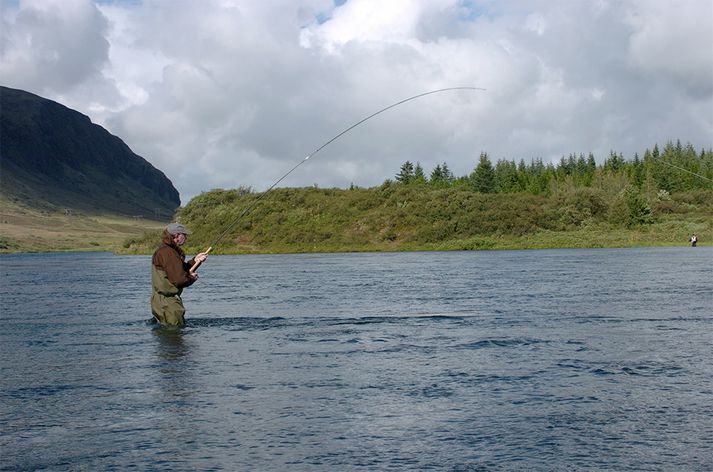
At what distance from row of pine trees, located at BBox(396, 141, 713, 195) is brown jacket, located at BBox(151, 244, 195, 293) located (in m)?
123

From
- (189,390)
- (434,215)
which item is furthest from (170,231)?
(434,215)

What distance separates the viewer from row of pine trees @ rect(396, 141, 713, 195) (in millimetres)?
140625

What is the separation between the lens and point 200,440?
8.23 metres

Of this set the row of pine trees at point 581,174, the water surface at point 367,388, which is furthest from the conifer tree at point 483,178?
the water surface at point 367,388

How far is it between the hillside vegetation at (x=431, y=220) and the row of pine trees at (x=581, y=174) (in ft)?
77.4

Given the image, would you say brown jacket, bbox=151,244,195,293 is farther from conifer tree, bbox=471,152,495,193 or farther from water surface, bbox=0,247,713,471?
conifer tree, bbox=471,152,495,193

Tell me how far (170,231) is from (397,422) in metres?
9.04

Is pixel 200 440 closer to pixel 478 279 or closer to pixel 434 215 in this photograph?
pixel 478 279

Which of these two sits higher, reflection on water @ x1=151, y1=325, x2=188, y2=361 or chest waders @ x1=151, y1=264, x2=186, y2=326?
chest waders @ x1=151, y1=264, x2=186, y2=326

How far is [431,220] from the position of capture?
96.9 metres

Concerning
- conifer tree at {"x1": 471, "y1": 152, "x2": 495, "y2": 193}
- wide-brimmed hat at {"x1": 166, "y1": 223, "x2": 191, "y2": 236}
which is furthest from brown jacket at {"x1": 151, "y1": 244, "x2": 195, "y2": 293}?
conifer tree at {"x1": 471, "y1": 152, "x2": 495, "y2": 193}

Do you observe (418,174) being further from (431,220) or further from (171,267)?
(171,267)

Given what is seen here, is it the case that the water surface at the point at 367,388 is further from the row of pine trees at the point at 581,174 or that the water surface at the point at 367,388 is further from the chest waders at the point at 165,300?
the row of pine trees at the point at 581,174

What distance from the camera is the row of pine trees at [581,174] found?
141m
